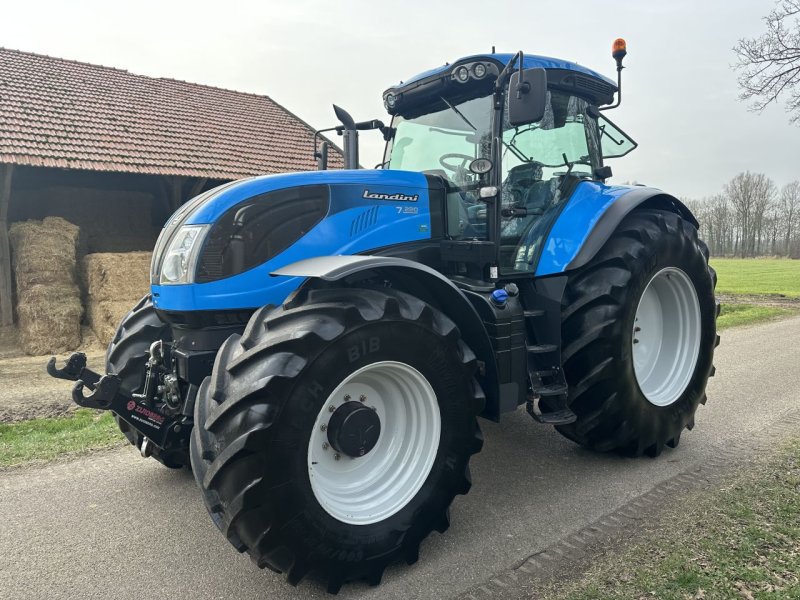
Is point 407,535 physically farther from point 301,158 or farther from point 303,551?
point 301,158

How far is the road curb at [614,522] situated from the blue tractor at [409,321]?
0.34m

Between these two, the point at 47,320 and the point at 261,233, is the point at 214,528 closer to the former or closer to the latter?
the point at 261,233

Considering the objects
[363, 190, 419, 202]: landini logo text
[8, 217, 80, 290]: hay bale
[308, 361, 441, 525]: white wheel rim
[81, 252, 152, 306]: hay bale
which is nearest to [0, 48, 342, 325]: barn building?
[8, 217, 80, 290]: hay bale

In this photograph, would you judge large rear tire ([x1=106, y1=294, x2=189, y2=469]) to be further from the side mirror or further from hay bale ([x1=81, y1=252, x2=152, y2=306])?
hay bale ([x1=81, y1=252, x2=152, y2=306])

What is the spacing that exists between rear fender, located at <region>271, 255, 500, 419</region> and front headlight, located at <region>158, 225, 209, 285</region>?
0.40 m

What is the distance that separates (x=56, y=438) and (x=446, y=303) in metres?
3.45

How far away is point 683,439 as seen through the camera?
14.2 ft

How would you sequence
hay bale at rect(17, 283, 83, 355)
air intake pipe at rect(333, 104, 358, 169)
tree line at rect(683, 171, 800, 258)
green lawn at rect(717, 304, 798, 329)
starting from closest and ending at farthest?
air intake pipe at rect(333, 104, 358, 169) → hay bale at rect(17, 283, 83, 355) → green lawn at rect(717, 304, 798, 329) → tree line at rect(683, 171, 800, 258)

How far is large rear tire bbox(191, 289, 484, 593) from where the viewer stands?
2.29 metres

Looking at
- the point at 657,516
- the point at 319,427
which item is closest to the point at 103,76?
the point at 319,427

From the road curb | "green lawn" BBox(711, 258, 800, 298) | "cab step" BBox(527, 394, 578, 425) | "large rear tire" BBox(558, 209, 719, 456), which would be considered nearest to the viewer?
the road curb

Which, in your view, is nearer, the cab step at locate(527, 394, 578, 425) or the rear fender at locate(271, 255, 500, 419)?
the rear fender at locate(271, 255, 500, 419)

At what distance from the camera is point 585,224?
3.72 meters

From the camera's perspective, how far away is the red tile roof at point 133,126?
383 inches
